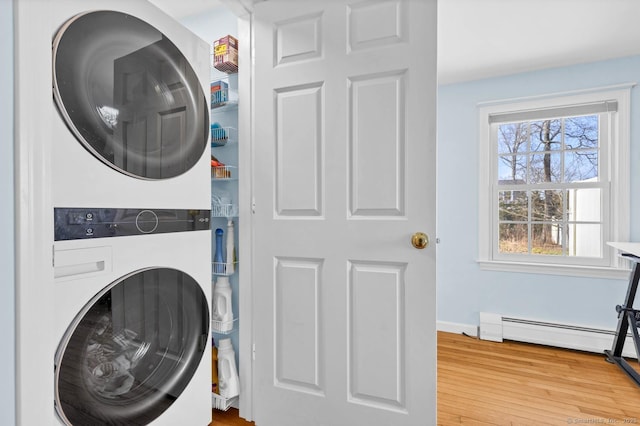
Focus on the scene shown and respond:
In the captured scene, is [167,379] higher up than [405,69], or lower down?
lower down

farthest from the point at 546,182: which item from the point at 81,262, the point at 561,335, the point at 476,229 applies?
the point at 81,262

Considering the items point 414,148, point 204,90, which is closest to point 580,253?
point 414,148

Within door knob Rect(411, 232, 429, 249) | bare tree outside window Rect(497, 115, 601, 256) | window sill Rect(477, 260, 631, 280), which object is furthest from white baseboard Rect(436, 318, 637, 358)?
door knob Rect(411, 232, 429, 249)

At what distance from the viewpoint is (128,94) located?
3.42ft

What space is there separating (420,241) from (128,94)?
1.13m

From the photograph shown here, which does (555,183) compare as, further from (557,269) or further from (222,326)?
(222,326)

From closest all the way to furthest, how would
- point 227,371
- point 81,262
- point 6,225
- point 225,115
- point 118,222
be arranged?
point 6,225, point 81,262, point 118,222, point 227,371, point 225,115

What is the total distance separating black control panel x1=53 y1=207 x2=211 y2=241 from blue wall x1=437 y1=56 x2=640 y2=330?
252 cm

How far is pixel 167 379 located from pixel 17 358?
59 cm

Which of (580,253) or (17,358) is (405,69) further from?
(580,253)

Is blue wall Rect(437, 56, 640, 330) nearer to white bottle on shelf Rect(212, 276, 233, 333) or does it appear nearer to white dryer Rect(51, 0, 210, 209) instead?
white bottle on shelf Rect(212, 276, 233, 333)

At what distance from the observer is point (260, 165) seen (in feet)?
5.24

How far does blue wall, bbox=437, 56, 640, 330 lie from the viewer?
2.63 metres

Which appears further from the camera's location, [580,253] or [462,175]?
[462,175]
